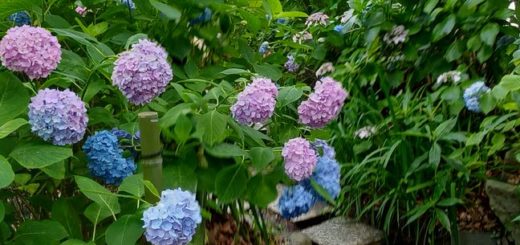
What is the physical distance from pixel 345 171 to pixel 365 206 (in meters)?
0.16

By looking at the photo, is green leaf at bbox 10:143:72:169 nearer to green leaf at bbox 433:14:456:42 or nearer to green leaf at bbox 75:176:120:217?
green leaf at bbox 75:176:120:217

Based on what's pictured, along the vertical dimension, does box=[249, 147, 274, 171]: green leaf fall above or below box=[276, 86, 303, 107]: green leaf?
below

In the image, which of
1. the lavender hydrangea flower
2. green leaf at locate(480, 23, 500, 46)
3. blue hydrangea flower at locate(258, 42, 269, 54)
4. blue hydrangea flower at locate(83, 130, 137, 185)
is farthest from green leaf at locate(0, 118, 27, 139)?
the lavender hydrangea flower

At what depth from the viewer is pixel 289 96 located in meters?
1.16

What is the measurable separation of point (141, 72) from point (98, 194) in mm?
188

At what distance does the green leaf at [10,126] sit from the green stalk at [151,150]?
0.54 feet

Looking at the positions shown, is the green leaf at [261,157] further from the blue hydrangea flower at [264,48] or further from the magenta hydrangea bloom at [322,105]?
the blue hydrangea flower at [264,48]

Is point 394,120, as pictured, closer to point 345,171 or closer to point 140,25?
point 345,171

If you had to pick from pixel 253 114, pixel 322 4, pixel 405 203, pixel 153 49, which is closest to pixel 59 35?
pixel 153 49

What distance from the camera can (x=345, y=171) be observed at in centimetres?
244

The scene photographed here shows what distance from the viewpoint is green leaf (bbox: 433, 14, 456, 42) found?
7.76 ft

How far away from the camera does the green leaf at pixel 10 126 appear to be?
836mm

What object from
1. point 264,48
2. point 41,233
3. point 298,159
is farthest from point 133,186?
point 264,48

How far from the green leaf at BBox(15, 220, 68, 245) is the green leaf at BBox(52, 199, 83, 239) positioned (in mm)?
39
